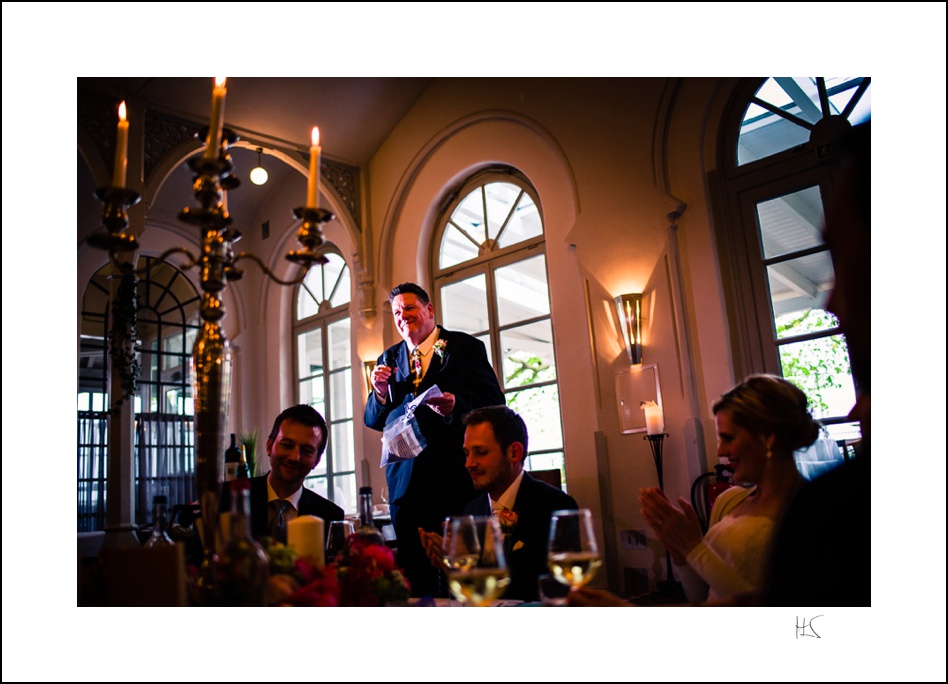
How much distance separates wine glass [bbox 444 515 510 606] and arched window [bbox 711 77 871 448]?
8.59ft

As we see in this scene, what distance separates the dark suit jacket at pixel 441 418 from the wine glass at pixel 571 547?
178 cm

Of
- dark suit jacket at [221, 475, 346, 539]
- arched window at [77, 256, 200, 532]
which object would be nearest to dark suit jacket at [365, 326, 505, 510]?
dark suit jacket at [221, 475, 346, 539]

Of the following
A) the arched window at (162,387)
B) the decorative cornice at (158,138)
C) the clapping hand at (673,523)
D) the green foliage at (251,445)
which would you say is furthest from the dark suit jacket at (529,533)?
the arched window at (162,387)

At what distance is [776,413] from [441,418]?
1.52 m

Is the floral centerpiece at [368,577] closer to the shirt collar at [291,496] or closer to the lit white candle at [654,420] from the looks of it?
the shirt collar at [291,496]

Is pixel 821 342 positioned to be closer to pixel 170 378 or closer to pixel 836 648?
pixel 836 648

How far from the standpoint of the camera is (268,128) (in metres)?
4.97

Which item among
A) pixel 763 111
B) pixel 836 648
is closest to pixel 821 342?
pixel 763 111

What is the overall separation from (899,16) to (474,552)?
5.32 ft

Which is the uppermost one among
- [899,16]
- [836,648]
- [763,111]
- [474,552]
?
[763,111]

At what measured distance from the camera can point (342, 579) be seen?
4.19 ft

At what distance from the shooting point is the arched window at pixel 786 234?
→ 333 cm

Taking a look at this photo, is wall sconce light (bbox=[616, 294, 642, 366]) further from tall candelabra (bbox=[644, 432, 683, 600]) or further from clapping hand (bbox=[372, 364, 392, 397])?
clapping hand (bbox=[372, 364, 392, 397])

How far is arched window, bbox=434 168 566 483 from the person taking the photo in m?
4.81
